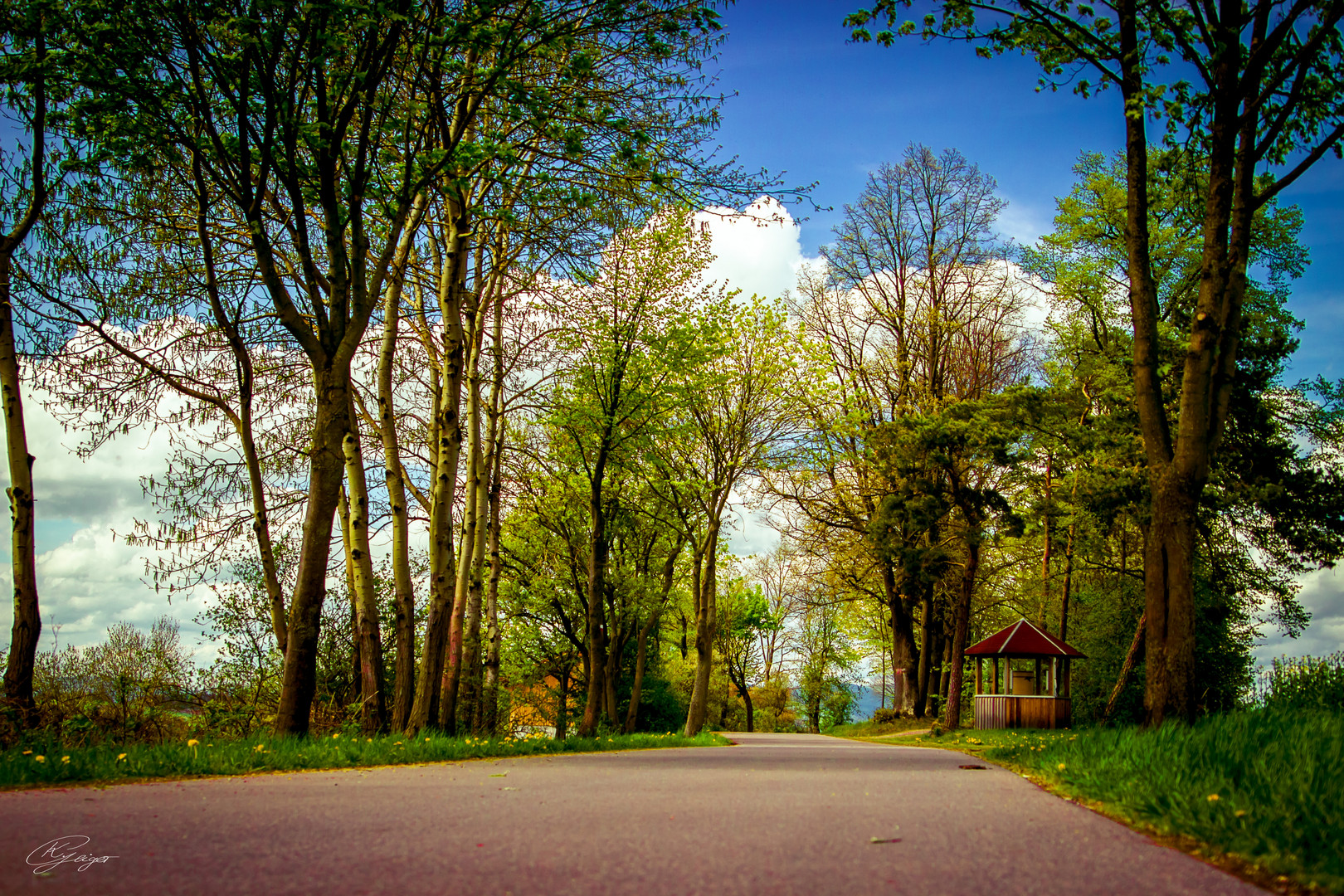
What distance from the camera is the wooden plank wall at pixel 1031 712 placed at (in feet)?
74.2

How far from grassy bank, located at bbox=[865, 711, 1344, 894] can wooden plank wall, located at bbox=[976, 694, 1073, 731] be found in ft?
54.6

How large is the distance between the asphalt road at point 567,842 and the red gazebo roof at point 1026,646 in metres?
18.6

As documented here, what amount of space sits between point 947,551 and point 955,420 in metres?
6.50

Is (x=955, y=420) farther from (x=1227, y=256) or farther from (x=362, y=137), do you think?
(x=362, y=137)

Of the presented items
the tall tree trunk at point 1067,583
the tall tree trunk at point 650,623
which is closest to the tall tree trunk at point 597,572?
the tall tree trunk at point 650,623

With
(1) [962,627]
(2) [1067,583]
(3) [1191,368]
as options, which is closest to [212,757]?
(3) [1191,368]

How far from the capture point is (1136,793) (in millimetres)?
4609

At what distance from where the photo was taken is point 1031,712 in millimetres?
22797

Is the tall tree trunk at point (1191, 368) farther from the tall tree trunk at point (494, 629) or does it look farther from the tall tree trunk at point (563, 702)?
the tall tree trunk at point (563, 702)

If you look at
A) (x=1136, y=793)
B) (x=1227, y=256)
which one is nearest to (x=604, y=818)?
(x=1136, y=793)

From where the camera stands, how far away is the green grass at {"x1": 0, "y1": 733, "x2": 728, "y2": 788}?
5797 mm

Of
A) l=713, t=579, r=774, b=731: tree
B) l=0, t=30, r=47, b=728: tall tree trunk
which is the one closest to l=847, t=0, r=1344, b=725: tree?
l=0, t=30, r=47, b=728: tall tree trunk

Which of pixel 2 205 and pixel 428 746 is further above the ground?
pixel 2 205

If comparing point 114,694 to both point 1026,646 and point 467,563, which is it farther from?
point 1026,646
